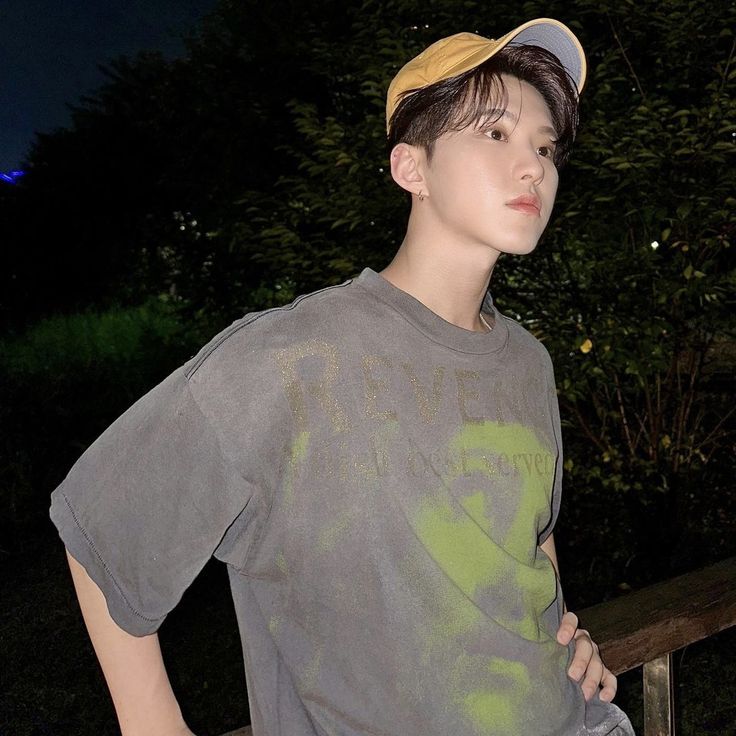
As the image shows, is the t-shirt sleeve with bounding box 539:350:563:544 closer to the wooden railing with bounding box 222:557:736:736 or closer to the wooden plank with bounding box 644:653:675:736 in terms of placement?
the wooden railing with bounding box 222:557:736:736

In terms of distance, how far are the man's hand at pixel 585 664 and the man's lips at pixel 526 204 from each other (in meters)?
0.63

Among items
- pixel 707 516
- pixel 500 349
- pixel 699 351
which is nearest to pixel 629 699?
pixel 707 516

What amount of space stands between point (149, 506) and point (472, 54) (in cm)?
83

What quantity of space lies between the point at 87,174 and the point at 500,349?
11.9 metres

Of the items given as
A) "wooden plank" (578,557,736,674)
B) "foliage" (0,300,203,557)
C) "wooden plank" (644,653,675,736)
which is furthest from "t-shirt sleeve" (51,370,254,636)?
"foliage" (0,300,203,557)

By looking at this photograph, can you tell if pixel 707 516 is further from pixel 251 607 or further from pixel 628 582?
pixel 251 607

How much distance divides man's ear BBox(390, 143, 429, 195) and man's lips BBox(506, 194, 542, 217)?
0.14 meters

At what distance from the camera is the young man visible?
3.43 ft

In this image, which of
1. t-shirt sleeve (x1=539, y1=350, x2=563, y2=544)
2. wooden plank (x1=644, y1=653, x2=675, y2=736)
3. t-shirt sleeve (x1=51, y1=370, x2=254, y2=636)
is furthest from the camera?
wooden plank (x1=644, y1=653, x2=675, y2=736)

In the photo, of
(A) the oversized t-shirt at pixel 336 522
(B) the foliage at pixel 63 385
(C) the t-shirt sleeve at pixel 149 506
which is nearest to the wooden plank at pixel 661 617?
(A) the oversized t-shirt at pixel 336 522

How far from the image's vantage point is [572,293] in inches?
171

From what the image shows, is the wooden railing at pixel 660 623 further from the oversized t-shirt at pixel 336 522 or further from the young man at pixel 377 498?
the oversized t-shirt at pixel 336 522

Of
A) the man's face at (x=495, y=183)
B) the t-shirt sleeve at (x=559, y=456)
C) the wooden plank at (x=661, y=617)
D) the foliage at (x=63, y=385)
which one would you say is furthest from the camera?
the foliage at (x=63, y=385)

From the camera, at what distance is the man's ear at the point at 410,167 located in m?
1.37
